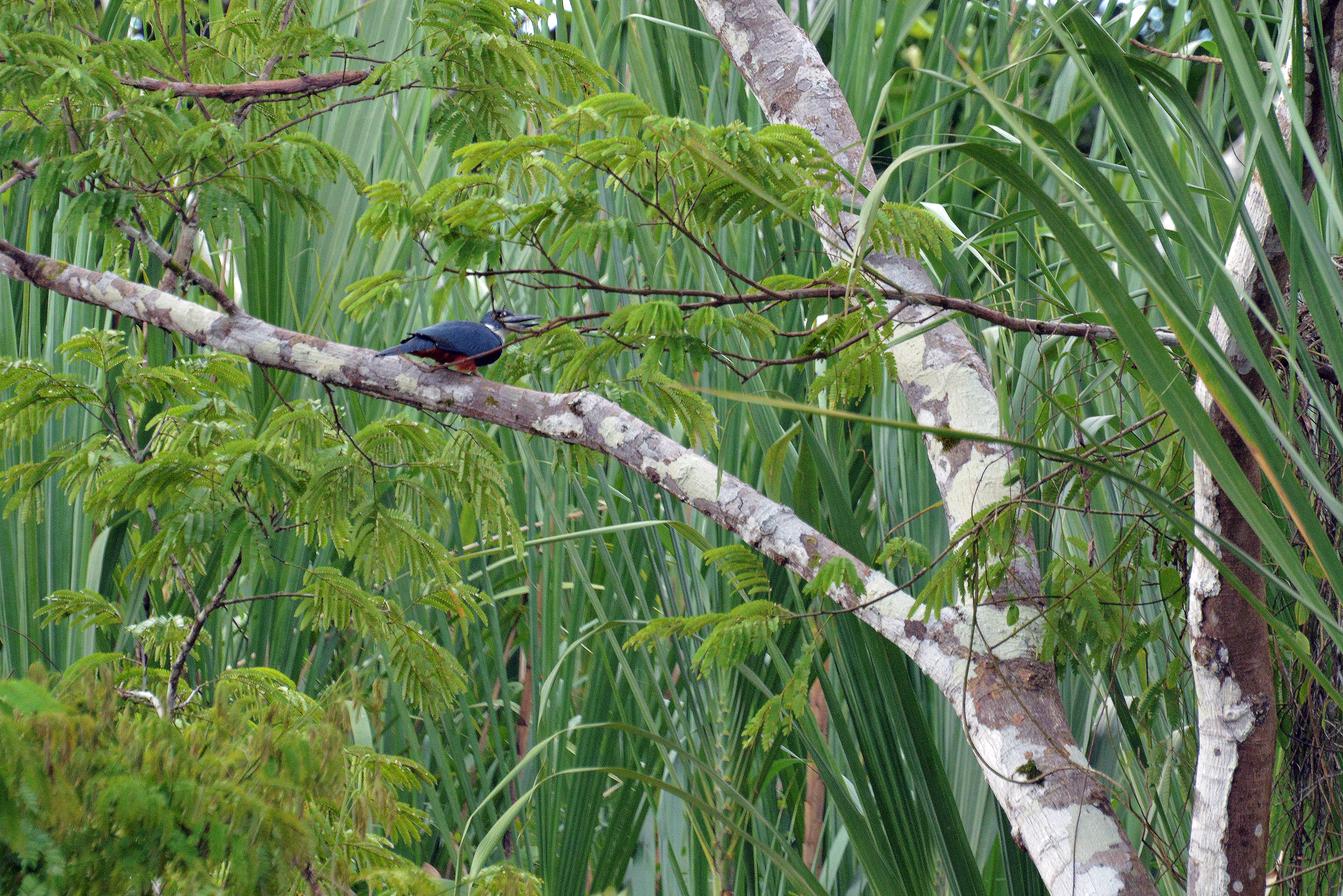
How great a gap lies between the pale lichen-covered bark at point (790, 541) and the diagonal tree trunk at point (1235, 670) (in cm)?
11

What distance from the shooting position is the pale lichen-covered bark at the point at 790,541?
0.70 meters

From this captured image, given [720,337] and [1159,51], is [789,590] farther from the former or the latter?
[1159,51]

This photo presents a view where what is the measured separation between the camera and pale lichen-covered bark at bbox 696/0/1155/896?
694mm

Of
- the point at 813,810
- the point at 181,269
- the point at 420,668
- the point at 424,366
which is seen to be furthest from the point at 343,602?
the point at 813,810

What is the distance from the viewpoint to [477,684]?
1.76 m

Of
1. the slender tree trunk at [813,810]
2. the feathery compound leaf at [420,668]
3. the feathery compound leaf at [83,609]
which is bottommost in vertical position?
the slender tree trunk at [813,810]

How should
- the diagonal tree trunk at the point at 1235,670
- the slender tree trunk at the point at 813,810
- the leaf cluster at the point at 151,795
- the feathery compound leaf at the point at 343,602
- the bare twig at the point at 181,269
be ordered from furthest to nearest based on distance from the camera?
the slender tree trunk at the point at 813,810 → the feathery compound leaf at the point at 343,602 → the bare twig at the point at 181,269 → the diagonal tree trunk at the point at 1235,670 → the leaf cluster at the point at 151,795

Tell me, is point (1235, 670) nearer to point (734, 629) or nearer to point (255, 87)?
point (734, 629)

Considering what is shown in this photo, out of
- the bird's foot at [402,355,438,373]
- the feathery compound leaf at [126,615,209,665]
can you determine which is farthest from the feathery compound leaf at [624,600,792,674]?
the feathery compound leaf at [126,615,209,665]

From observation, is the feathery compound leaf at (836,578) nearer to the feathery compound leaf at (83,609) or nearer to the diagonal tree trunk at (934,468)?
the diagonal tree trunk at (934,468)

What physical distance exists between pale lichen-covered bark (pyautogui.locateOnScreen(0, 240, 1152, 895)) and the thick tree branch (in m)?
0.21

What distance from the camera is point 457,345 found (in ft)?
3.03

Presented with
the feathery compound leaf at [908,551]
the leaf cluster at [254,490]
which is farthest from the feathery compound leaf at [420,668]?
the feathery compound leaf at [908,551]

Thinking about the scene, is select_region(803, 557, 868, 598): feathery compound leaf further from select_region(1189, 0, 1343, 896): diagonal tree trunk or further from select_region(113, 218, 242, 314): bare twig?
select_region(113, 218, 242, 314): bare twig
